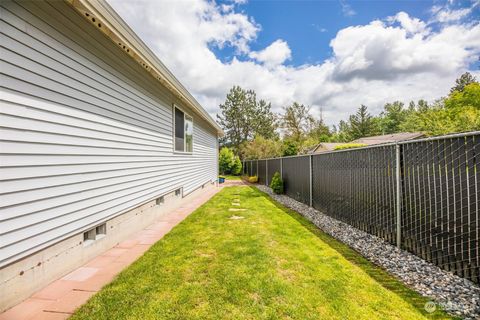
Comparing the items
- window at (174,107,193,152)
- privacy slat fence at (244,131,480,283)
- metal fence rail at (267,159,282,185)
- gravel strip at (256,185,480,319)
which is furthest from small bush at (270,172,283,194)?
gravel strip at (256,185,480,319)

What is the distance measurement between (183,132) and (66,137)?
526 centimetres

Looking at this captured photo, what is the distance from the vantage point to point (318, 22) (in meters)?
9.70

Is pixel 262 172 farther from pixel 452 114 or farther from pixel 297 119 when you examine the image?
pixel 452 114

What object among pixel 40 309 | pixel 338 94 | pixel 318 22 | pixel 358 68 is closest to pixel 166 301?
pixel 40 309

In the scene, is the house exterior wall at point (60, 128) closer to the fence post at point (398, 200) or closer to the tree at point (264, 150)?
the fence post at point (398, 200)

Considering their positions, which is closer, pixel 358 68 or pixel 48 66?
pixel 48 66

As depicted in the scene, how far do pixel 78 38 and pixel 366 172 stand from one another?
515cm

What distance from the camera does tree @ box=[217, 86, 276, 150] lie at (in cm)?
3622

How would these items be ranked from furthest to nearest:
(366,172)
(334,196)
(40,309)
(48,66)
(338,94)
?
(338,94), (334,196), (366,172), (48,66), (40,309)

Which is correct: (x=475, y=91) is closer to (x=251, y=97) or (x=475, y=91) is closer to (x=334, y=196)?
(x=251, y=97)

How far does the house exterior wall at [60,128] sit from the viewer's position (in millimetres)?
2066

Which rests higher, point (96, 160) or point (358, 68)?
point (358, 68)

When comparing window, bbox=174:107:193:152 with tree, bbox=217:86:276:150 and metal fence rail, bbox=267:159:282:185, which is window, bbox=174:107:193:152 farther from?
tree, bbox=217:86:276:150

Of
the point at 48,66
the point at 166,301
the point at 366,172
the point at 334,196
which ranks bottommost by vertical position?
the point at 166,301
